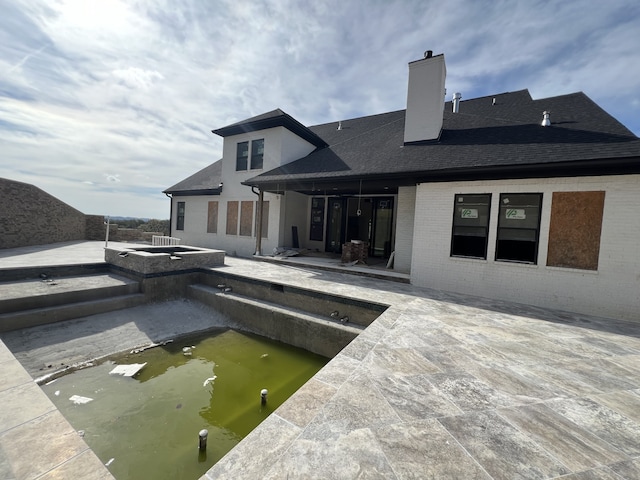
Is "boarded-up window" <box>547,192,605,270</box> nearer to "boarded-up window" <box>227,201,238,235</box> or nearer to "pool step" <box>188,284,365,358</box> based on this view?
"pool step" <box>188,284,365,358</box>

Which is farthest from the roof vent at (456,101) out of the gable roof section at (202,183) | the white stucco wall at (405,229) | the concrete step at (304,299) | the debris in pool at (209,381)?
the debris in pool at (209,381)

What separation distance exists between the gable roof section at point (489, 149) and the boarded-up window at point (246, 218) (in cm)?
213

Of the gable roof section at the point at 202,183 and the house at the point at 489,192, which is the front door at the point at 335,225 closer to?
the house at the point at 489,192

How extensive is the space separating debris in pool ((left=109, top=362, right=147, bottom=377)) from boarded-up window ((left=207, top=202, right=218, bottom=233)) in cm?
949

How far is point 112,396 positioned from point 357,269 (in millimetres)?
6336

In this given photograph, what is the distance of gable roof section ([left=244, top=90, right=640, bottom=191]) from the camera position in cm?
565

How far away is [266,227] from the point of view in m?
11.9

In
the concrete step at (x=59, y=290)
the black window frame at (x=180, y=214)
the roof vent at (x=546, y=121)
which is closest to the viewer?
the concrete step at (x=59, y=290)

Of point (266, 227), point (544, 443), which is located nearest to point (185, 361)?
point (544, 443)

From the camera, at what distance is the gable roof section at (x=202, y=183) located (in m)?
13.6

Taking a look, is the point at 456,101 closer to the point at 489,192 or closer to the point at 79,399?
the point at 489,192

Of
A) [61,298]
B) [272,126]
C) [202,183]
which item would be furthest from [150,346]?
[202,183]

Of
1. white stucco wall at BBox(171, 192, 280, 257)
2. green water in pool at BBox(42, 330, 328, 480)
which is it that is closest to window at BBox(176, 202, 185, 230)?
white stucco wall at BBox(171, 192, 280, 257)

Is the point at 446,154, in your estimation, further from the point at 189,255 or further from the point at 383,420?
the point at 189,255
